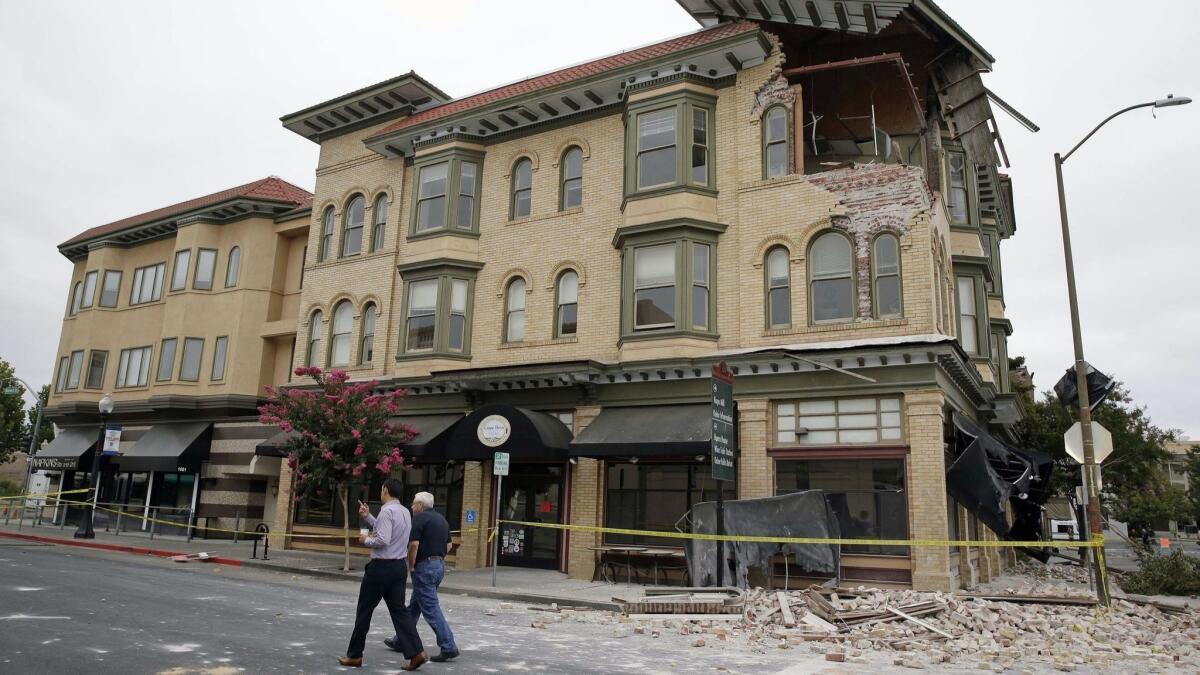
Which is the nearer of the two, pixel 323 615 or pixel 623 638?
pixel 623 638

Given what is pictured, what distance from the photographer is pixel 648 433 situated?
56.7 feet

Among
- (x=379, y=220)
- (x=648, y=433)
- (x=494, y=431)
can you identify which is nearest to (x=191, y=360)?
(x=379, y=220)

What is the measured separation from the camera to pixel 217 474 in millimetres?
28359

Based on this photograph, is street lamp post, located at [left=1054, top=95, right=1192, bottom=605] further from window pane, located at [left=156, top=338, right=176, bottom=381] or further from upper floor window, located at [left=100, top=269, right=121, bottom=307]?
upper floor window, located at [left=100, top=269, right=121, bottom=307]

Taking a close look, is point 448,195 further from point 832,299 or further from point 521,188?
point 832,299

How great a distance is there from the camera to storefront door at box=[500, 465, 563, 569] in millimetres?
19891

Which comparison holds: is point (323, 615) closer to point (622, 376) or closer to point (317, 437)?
point (317, 437)

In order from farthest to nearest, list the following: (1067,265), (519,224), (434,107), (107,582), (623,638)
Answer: (434,107) → (519,224) → (1067,265) → (107,582) → (623,638)

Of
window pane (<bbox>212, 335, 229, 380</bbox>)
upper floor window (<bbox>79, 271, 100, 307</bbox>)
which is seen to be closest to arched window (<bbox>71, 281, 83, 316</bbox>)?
upper floor window (<bbox>79, 271, 100, 307</bbox>)

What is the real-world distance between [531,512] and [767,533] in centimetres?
690

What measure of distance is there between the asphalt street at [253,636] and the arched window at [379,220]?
12.4 metres

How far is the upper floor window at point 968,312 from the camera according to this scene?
22.2m

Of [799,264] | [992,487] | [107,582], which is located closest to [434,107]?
[799,264]

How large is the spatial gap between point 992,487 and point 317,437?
13920mm
